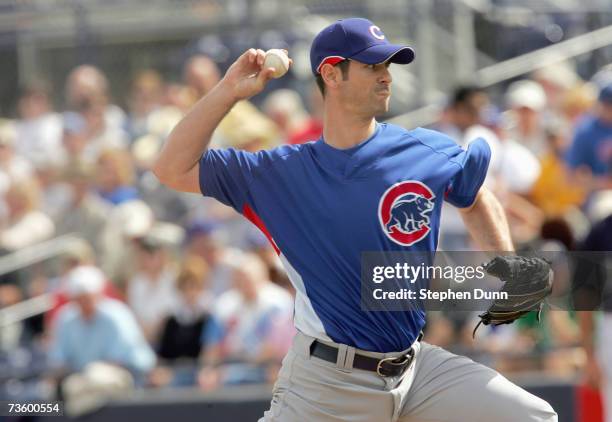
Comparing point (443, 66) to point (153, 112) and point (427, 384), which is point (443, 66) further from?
point (427, 384)

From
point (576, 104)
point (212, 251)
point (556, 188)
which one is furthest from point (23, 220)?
point (576, 104)

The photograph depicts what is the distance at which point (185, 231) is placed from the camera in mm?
9859

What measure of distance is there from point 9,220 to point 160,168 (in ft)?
19.8

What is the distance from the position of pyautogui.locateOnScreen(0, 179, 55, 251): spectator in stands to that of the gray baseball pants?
6.04 meters

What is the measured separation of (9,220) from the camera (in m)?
10.5

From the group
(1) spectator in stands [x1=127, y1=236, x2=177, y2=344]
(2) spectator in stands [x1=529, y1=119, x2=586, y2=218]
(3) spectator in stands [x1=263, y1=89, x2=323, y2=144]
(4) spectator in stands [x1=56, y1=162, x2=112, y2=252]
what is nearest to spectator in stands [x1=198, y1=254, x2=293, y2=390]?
(1) spectator in stands [x1=127, y1=236, x2=177, y2=344]

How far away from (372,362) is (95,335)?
446 cm

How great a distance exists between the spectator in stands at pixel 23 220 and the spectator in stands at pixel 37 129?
0.67m

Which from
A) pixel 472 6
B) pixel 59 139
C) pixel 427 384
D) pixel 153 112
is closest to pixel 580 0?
pixel 472 6

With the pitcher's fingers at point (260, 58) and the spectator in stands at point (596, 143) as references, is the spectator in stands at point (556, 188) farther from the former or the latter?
the pitcher's fingers at point (260, 58)

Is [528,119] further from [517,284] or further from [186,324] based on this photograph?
[517,284]

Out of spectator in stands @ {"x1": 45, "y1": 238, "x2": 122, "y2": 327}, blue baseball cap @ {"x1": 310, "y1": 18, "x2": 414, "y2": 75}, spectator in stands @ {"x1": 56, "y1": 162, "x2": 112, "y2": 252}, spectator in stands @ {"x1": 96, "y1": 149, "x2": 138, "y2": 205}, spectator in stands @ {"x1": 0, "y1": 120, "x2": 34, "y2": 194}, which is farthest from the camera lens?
spectator in stands @ {"x1": 0, "y1": 120, "x2": 34, "y2": 194}

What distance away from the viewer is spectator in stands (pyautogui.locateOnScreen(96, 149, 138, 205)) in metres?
10.3

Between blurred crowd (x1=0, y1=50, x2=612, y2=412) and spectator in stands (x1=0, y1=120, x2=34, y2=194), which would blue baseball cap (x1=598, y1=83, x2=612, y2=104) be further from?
spectator in stands (x1=0, y1=120, x2=34, y2=194)
